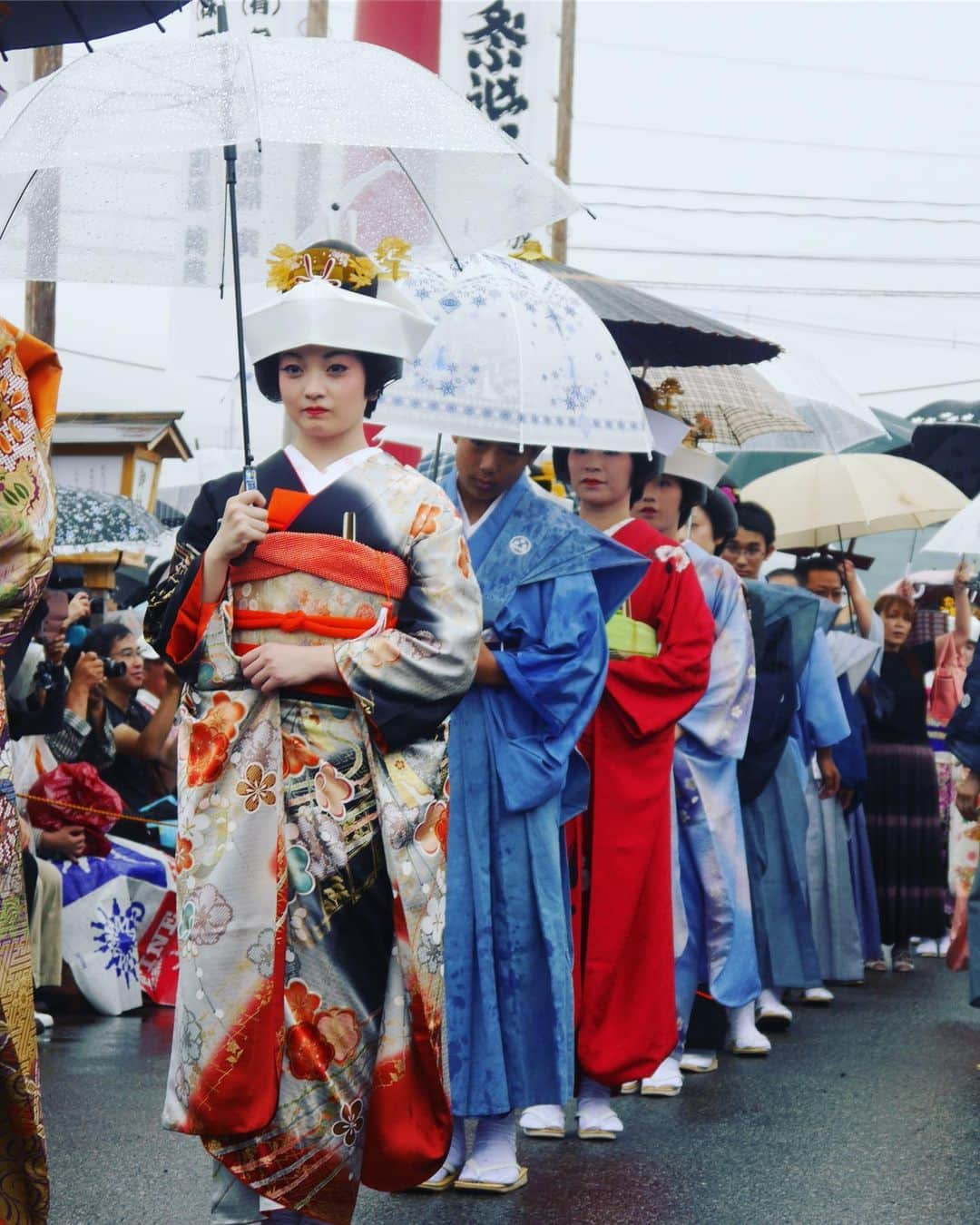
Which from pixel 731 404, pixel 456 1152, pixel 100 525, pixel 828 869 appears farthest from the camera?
pixel 100 525

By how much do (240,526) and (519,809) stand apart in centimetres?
150

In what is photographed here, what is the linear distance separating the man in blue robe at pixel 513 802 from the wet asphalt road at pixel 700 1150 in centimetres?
28

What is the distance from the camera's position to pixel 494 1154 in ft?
16.4

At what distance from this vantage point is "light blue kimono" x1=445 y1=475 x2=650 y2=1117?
5035 millimetres

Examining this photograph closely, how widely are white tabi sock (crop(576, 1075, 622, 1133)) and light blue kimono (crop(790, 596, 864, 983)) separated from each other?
11.2ft

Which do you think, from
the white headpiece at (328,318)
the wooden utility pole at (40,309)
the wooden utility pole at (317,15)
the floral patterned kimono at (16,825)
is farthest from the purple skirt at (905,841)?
the floral patterned kimono at (16,825)

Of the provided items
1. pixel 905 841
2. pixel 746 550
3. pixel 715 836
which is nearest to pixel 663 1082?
pixel 715 836

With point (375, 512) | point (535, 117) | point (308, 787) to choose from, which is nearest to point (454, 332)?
point (375, 512)

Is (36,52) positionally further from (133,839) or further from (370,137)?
(370,137)

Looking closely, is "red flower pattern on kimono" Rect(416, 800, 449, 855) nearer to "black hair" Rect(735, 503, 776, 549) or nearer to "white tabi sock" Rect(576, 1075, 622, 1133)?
"white tabi sock" Rect(576, 1075, 622, 1133)

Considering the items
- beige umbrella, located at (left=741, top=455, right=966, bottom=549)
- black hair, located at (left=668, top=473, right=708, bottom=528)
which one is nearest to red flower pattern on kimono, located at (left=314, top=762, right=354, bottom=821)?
black hair, located at (left=668, top=473, right=708, bottom=528)

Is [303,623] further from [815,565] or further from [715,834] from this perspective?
[815,565]

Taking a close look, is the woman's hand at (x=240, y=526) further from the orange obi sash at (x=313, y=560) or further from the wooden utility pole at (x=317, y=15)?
the wooden utility pole at (x=317, y=15)

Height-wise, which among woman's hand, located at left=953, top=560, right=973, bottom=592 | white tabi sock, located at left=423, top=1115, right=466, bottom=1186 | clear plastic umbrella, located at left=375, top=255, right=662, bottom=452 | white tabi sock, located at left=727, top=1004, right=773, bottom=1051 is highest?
clear plastic umbrella, located at left=375, top=255, right=662, bottom=452
